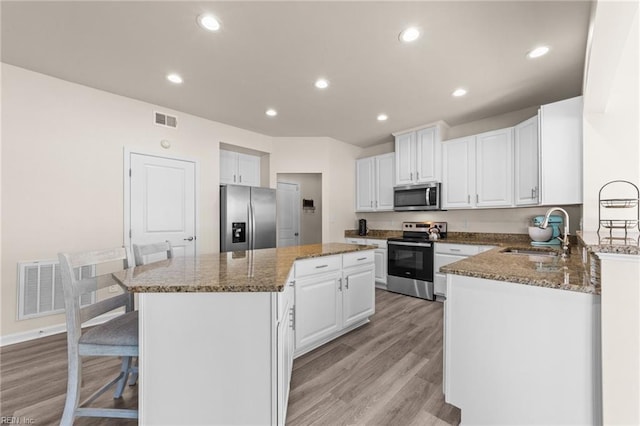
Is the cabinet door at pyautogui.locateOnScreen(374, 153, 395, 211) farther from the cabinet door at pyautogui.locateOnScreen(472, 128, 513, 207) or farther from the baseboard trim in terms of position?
the baseboard trim

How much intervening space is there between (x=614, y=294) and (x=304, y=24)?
2.30 metres

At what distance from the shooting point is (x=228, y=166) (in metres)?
4.35

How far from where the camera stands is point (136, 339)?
1.31 metres

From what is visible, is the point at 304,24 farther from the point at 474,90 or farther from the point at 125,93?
the point at 125,93

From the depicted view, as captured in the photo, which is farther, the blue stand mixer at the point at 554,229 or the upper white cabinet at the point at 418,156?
the upper white cabinet at the point at 418,156

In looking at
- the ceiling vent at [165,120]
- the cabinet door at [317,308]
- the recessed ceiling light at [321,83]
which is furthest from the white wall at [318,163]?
the cabinet door at [317,308]

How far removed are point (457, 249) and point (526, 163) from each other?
4.30 ft

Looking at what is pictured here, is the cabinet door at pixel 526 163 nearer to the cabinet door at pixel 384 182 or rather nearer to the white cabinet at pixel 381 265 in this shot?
the cabinet door at pixel 384 182

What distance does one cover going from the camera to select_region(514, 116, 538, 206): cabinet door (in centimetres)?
296

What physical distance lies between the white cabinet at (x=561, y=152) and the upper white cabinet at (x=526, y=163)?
21 centimetres

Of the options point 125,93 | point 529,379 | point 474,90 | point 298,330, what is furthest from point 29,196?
point 474,90

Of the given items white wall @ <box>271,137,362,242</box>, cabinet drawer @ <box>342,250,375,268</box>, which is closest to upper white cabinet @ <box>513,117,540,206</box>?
cabinet drawer @ <box>342,250,375,268</box>

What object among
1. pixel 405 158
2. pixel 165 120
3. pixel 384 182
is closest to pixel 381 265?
pixel 384 182

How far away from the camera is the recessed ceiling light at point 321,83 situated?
267 cm
